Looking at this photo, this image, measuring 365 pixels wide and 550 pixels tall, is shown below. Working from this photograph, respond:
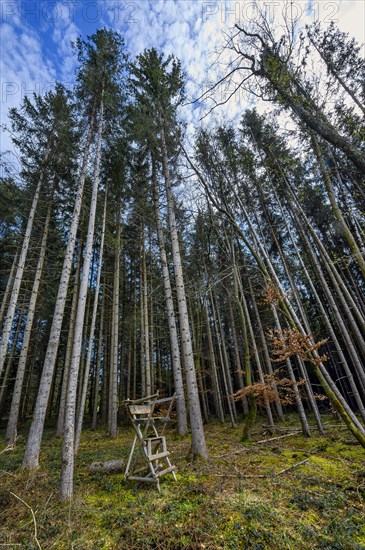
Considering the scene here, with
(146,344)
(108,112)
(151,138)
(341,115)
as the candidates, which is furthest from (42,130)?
(341,115)

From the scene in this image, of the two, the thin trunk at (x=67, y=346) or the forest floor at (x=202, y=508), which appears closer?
the forest floor at (x=202, y=508)

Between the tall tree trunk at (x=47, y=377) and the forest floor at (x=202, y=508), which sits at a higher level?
the tall tree trunk at (x=47, y=377)

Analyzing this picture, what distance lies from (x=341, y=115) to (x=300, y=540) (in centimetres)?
909

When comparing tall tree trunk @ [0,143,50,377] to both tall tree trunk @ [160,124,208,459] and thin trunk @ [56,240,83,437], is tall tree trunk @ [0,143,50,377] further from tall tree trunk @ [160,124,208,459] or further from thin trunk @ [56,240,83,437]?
tall tree trunk @ [160,124,208,459]

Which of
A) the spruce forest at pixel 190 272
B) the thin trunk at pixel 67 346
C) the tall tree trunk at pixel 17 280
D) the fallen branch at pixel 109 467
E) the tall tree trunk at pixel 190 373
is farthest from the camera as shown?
the thin trunk at pixel 67 346

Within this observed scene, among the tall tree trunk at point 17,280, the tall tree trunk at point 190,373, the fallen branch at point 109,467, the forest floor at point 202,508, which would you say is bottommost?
the forest floor at point 202,508

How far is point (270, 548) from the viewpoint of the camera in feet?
8.76

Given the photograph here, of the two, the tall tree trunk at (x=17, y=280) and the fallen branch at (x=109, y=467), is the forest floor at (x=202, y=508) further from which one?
the tall tree trunk at (x=17, y=280)

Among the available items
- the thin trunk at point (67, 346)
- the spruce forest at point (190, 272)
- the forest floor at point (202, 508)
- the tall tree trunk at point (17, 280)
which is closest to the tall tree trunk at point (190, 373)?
the spruce forest at point (190, 272)

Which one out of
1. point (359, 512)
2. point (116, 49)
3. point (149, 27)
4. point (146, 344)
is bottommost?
point (359, 512)

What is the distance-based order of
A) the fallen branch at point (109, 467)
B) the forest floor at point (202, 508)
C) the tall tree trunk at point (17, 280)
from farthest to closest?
the tall tree trunk at point (17, 280) → the fallen branch at point (109, 467) → the forest floor at point (202, 508)

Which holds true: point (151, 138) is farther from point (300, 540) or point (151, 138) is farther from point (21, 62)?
point (300, 540)

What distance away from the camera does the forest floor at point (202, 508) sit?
114 inches

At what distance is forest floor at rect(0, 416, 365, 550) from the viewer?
114 inches
